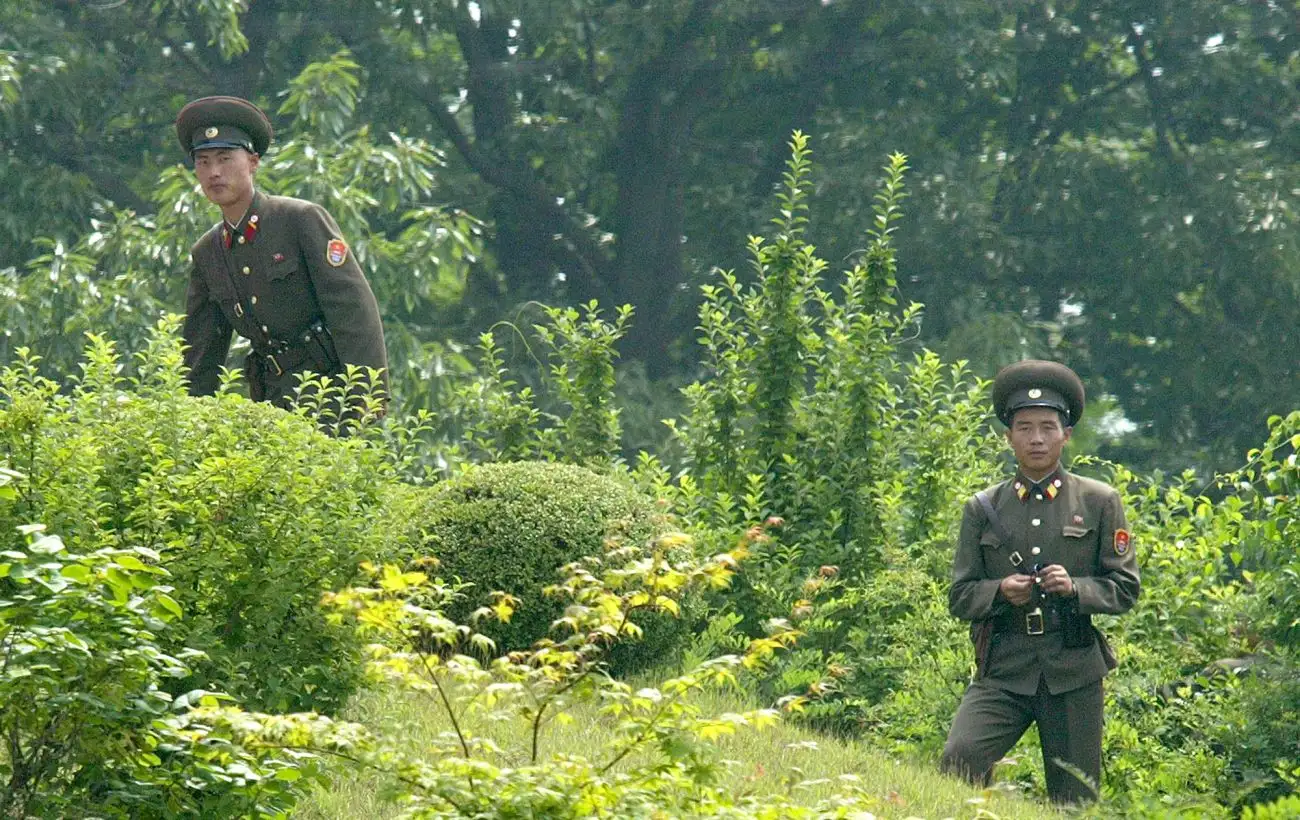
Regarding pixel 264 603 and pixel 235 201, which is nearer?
pixel 264 603

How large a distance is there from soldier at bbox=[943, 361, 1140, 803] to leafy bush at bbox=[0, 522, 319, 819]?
2.88 metres

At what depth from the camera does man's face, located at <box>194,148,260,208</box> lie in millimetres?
8938

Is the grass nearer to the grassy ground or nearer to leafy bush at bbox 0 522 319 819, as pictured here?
the grassy ground

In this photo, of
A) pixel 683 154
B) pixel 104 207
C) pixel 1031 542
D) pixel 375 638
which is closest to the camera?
pixel 375 638

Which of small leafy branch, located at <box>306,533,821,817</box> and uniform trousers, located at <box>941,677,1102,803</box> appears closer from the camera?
small leafy branch, located at <box>306,533,821,817</box>

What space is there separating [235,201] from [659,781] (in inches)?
173

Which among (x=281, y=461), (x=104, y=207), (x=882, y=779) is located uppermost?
(x=104, y=207)

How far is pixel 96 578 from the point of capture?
5.25 meters

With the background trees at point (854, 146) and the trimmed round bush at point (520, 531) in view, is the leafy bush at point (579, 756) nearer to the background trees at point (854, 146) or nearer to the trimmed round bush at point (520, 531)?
the trimmed round bush at point (520, 531)

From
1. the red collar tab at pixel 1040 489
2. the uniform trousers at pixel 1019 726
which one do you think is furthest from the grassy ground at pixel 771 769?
the red collar tab at pixel 1040 489

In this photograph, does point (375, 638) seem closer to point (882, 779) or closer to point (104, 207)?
point (882, 779)

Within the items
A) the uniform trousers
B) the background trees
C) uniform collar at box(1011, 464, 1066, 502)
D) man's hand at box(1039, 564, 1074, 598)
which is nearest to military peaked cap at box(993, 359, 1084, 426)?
uniform collar at box(1011, 464, 1066, 502)

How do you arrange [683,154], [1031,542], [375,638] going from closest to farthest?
[375,638], [1031,542], [683,154]

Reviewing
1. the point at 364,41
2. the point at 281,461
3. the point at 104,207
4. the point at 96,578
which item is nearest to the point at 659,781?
the point at 96,578
